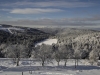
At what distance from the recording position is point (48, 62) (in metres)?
64.5

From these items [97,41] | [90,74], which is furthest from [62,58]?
[97,41]

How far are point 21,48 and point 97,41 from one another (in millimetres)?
102217

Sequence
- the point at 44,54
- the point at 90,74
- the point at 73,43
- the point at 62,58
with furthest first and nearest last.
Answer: the point at 73,43 < the point at 62,58 < the point at 44,54 < the point at 90,74

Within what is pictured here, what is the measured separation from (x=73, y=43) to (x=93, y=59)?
7237 cm

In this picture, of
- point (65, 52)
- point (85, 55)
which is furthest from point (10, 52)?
point (85, 55)

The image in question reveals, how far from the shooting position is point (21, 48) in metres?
60.3

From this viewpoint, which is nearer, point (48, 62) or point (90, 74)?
point (90, 74)

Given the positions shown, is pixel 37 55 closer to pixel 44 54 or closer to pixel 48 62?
pixel 44 54

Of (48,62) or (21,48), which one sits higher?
(21,48)

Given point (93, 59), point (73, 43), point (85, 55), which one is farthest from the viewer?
point (73, 43)

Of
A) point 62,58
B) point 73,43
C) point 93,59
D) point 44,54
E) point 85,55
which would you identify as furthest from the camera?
point 73,43

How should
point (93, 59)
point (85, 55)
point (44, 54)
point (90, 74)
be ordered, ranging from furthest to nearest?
point (85, 55) → point (93, 59) → point (44, 54) → point (90, 74)

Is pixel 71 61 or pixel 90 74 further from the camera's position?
pixel 71 61

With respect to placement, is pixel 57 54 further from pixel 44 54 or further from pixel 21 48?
pixel 21 48
